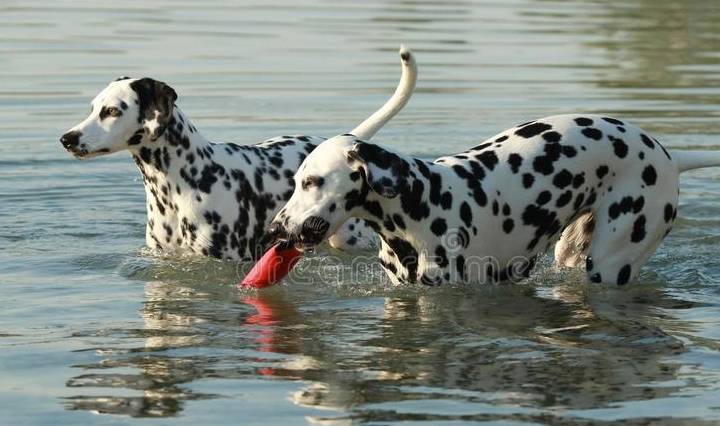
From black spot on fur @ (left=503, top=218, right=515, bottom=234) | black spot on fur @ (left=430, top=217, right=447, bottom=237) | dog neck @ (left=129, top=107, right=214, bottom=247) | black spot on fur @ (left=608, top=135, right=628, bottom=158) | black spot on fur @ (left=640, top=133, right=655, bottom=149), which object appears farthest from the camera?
dog neck @ (left=129, top=107, right=214, bottom=247)

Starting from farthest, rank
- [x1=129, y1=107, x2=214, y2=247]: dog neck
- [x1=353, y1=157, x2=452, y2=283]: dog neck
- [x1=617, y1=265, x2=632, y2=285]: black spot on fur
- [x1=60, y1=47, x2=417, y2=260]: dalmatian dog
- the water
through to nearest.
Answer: [x1=129, y1=107, x2=214, y2=247]: dog neck → [x1=60, y1=47, x2=417, y2=260]: dalmatian dog → [x1=617, y1=265, x2=632, y2=285]: black spot on fur → [x1=353, y1=157, x2=452, y2=283]: dog neck → the water

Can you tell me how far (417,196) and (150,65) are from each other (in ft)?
38.2

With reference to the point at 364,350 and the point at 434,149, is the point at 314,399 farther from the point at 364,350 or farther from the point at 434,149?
the point at 434,149

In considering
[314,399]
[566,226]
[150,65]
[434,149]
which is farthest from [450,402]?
[150,65]

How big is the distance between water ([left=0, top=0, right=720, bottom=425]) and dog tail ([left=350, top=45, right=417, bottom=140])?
39.4 inches

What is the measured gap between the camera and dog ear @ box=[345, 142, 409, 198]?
345 inches

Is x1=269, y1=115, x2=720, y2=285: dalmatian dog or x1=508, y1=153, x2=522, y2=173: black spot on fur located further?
x1=508, y1=153, x2=522, y2=173: black spot on fur

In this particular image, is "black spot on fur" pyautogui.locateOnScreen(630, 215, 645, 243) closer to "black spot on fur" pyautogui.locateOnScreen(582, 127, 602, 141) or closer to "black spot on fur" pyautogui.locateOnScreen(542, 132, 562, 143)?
"black spot on fur" pyautogui.locateOnScreen(582, 127, 602, 141)

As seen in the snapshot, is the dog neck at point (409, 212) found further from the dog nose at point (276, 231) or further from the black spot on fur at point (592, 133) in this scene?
the black spot on fur at point (592, 133)

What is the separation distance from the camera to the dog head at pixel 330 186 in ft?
28.8

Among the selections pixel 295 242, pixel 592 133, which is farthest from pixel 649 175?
pixel 295 242

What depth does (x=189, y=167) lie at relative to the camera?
10695 millimetres

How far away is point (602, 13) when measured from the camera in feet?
93.5

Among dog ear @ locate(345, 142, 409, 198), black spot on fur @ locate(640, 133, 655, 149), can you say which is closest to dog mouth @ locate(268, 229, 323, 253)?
dog ear @ locate(345, 142, 409, 198)
